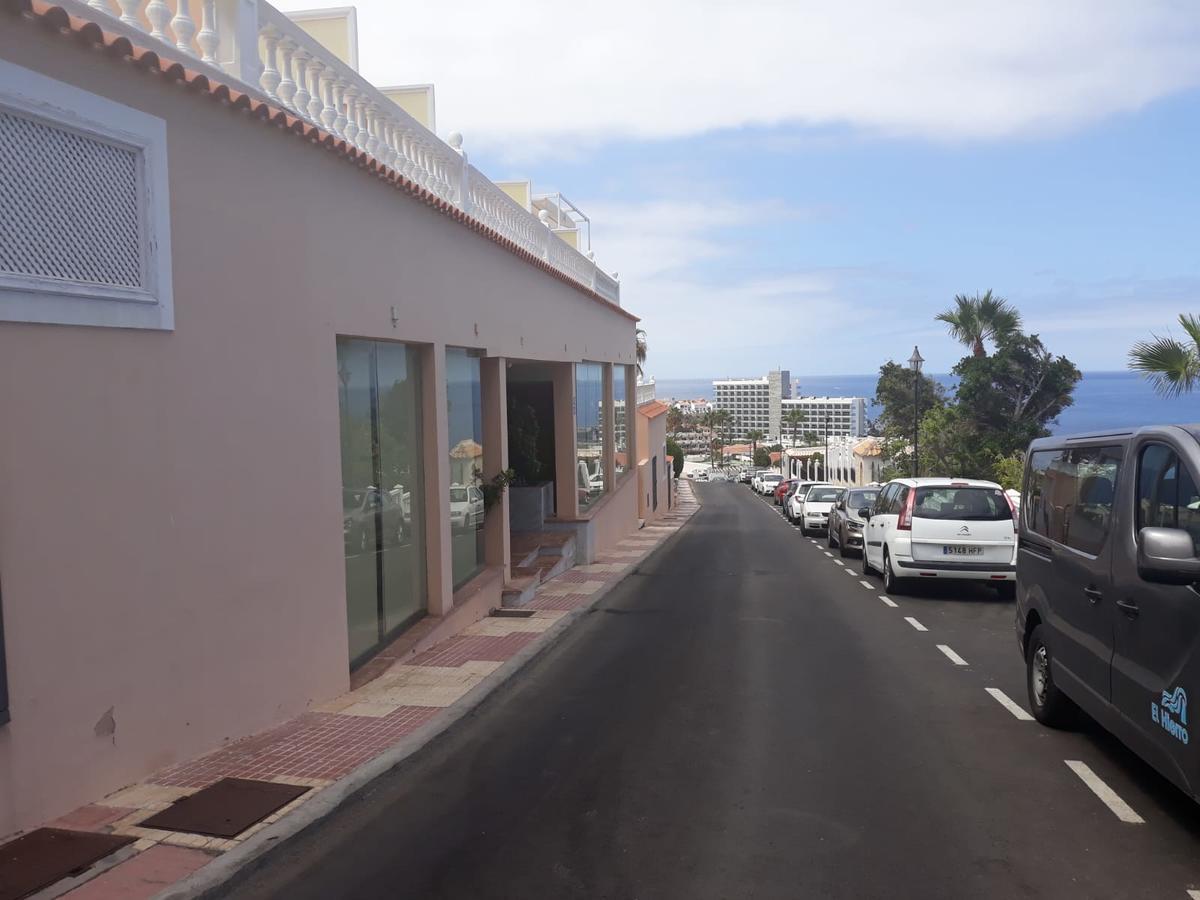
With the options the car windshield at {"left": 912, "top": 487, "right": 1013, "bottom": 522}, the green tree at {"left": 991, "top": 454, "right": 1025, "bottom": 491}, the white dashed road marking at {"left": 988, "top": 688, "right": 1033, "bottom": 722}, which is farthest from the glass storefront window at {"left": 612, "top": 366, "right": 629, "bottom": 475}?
the white dashed road marking at {"left": 988, "top": 688, "right": 1033, "bottom": 722}

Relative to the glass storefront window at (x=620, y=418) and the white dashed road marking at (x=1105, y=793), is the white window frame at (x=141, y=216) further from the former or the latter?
the glass storefront window at (x=620, y=418)

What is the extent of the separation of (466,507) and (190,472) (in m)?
7.18

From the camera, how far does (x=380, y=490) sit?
10.4 m

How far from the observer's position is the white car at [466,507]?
13.2 metres

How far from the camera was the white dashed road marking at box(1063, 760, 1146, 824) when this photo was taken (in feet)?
19.3

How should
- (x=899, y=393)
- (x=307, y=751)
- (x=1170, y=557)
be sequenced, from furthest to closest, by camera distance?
(x=899, y=393), (x=307, y=751), (x=1170, y=557)

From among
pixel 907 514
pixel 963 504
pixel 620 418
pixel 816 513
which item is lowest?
pixel 816 513

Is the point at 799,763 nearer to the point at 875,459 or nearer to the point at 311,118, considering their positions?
the point at 311,118

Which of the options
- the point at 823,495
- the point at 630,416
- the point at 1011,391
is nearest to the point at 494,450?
the point at 630,416

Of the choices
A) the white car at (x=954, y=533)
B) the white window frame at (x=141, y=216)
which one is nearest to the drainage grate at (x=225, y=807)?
the white window frame at (x=141, y=216)

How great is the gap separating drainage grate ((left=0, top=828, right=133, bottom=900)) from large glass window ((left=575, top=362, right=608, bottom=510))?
16.2 meters

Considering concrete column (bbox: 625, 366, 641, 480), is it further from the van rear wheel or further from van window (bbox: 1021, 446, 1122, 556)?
the van rear wheel

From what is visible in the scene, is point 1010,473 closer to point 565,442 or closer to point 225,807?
point 565,442

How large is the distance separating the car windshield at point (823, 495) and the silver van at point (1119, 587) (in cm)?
2407
